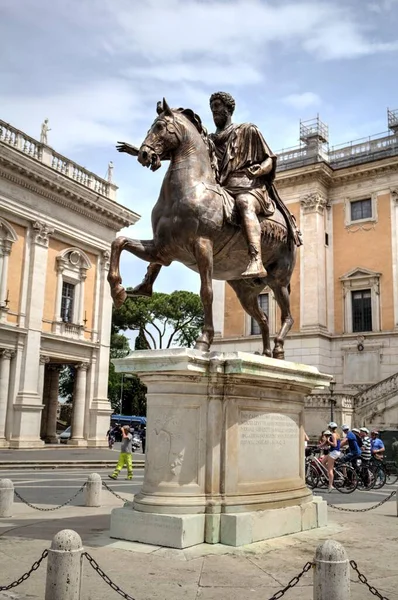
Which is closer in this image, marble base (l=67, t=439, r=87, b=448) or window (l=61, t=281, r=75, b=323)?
marble base (l=67, t=439, r=87, b=448)

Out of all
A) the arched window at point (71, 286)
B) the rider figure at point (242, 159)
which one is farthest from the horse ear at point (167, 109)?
the arched window at point (71, 286)

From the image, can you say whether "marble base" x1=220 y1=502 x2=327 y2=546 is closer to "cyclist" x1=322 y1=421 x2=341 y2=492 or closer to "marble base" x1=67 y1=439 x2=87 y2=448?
A: "cyclist" x1=322 y1=421 x2=341 y2=492

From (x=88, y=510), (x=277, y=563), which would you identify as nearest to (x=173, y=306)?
(x=88, y=510)

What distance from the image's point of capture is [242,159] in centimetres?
779

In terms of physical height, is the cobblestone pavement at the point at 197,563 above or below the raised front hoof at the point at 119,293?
below

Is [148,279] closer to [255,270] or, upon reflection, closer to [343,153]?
[255,270]

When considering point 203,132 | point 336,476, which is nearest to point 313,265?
point 336,476

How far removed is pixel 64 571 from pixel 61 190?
28.1 metres

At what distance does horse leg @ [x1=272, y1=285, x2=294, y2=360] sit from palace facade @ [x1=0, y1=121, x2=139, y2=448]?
2118 cm

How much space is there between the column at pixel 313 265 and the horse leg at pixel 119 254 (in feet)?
95.6

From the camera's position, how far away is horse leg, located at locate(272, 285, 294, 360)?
8227 millimetres

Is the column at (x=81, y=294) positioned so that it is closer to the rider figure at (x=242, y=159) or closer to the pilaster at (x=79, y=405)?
the pilaster at (x=79, y=405)

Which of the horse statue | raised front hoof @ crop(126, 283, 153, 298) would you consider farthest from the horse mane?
raised front hoof @ crop(126, 283, 153, 298)

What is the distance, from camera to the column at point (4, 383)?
26922 mm
